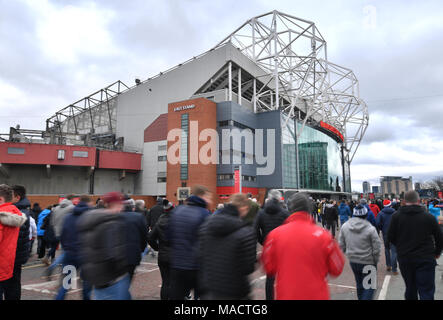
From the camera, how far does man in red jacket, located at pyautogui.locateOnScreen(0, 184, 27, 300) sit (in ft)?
12.0

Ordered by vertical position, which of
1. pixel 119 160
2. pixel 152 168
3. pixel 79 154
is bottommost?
pixel 152 168

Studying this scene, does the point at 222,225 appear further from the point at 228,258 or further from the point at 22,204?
the point at 22,204

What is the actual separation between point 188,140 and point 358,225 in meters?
33.9

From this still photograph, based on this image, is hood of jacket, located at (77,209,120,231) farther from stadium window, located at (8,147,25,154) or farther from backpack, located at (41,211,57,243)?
stadium window, located at (8,147,25,154)

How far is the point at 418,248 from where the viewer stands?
391 centimetres

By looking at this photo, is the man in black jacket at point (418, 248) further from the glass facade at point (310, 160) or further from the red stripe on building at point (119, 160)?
the glass facade at point (310, 160)

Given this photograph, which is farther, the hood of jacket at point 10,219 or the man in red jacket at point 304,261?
the hood of jacket at point 10,219

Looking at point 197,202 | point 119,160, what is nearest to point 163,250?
point 197,202

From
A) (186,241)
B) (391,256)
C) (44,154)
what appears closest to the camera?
(186,241)

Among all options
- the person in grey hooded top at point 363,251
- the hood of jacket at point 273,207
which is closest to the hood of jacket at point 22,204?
the hood of jacket at point 273,207

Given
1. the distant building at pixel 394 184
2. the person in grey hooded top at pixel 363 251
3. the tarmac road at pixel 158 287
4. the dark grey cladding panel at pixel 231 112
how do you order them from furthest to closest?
the distant building at pixel 394 184 → the dark grey cladding panel at pixel 231 112 → the tarmac road at pixel 158 287 → the person in grey hooded top at pixel 363 251

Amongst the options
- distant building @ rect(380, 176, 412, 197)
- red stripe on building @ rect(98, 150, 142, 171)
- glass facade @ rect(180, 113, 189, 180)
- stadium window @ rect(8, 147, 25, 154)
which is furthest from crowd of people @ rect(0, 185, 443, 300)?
distant building @ rect(380, 176, 412, 197)

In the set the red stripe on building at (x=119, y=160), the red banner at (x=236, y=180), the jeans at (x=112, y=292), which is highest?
the red stripe on building at (x=119, y=160)

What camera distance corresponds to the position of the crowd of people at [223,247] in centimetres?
253
